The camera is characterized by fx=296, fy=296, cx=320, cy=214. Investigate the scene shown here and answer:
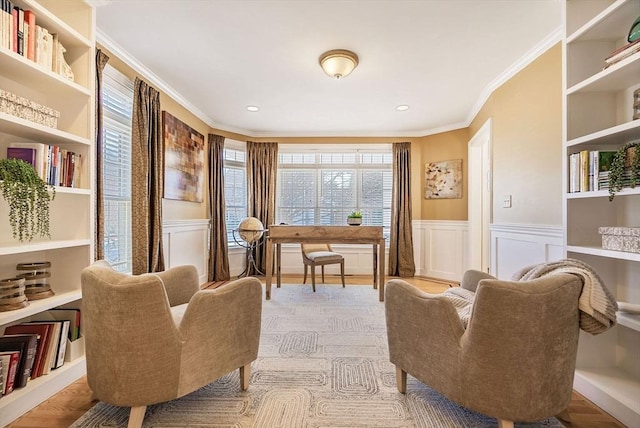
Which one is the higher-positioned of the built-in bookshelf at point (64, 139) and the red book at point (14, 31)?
the red book at point (14, 31)

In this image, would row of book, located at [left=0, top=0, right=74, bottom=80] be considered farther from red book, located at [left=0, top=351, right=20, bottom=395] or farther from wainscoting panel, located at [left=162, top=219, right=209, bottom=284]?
wainscoting panel, located at [left=162, top=219, right=209, bottom=284]

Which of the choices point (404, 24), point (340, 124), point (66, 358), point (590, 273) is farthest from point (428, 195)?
point (66, 358)

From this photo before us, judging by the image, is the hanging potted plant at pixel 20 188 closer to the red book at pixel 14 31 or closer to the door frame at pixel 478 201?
the red book at pixel 14 31

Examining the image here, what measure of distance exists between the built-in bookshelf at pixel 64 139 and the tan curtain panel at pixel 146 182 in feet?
2.79

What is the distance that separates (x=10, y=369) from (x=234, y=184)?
3752 millimetres

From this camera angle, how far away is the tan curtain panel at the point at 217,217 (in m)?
A: 4.54

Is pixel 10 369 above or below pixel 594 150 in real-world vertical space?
below

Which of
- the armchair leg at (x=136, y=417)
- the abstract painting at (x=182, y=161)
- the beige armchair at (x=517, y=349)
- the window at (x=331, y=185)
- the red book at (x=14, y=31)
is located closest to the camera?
the beige armchair at (x=517, y=349)

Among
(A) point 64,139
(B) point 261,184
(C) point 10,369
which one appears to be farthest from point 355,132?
(C) point 10,369

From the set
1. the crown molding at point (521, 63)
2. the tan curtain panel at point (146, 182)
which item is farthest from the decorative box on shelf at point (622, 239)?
the tan curtain panel at point (146, 182)

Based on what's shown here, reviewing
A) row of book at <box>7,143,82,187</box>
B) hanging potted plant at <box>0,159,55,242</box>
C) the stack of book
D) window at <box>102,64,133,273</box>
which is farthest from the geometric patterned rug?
the stack of book

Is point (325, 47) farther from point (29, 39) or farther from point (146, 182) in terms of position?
point (146, 182)

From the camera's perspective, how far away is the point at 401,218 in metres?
5.00

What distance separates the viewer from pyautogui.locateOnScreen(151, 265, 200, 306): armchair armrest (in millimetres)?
2016
